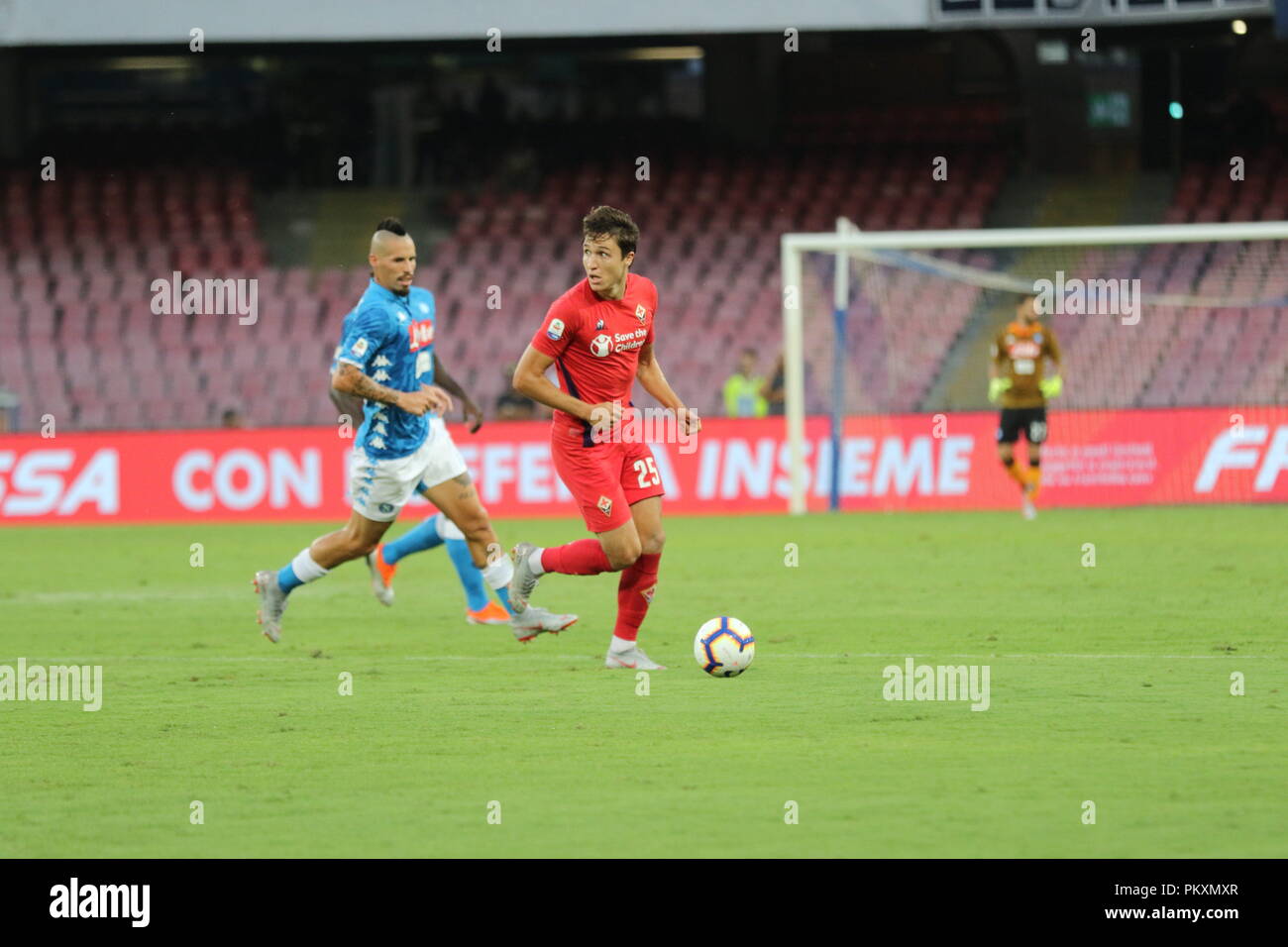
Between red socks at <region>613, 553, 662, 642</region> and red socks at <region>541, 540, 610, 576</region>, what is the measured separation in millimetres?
116

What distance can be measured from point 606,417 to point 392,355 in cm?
146

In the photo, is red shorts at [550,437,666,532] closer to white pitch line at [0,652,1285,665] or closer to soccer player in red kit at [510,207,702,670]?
soccer player in red kit at [510,207,702,670]

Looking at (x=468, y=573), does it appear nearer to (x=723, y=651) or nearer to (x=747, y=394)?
(x=723, y=651)

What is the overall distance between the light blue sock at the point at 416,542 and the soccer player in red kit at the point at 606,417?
1882 mm

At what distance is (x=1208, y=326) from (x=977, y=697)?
14652mm

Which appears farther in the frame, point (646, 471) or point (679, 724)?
point (646, 471)

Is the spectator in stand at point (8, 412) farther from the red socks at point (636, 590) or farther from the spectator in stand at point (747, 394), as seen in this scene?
the red socks at point (636, 590)

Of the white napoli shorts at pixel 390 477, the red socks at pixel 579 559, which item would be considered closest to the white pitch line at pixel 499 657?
the red socks at pixel 579 559

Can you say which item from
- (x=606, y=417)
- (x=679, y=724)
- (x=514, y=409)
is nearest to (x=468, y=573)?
(x=606, y=417)

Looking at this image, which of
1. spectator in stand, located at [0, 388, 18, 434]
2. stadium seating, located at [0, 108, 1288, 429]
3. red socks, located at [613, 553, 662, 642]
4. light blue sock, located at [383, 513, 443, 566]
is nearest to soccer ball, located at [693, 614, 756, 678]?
red socks, located at [613, 553, 662, 642]

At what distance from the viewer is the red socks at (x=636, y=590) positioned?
8.73m

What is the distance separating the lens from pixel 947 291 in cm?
2175

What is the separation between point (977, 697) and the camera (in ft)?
25.8
